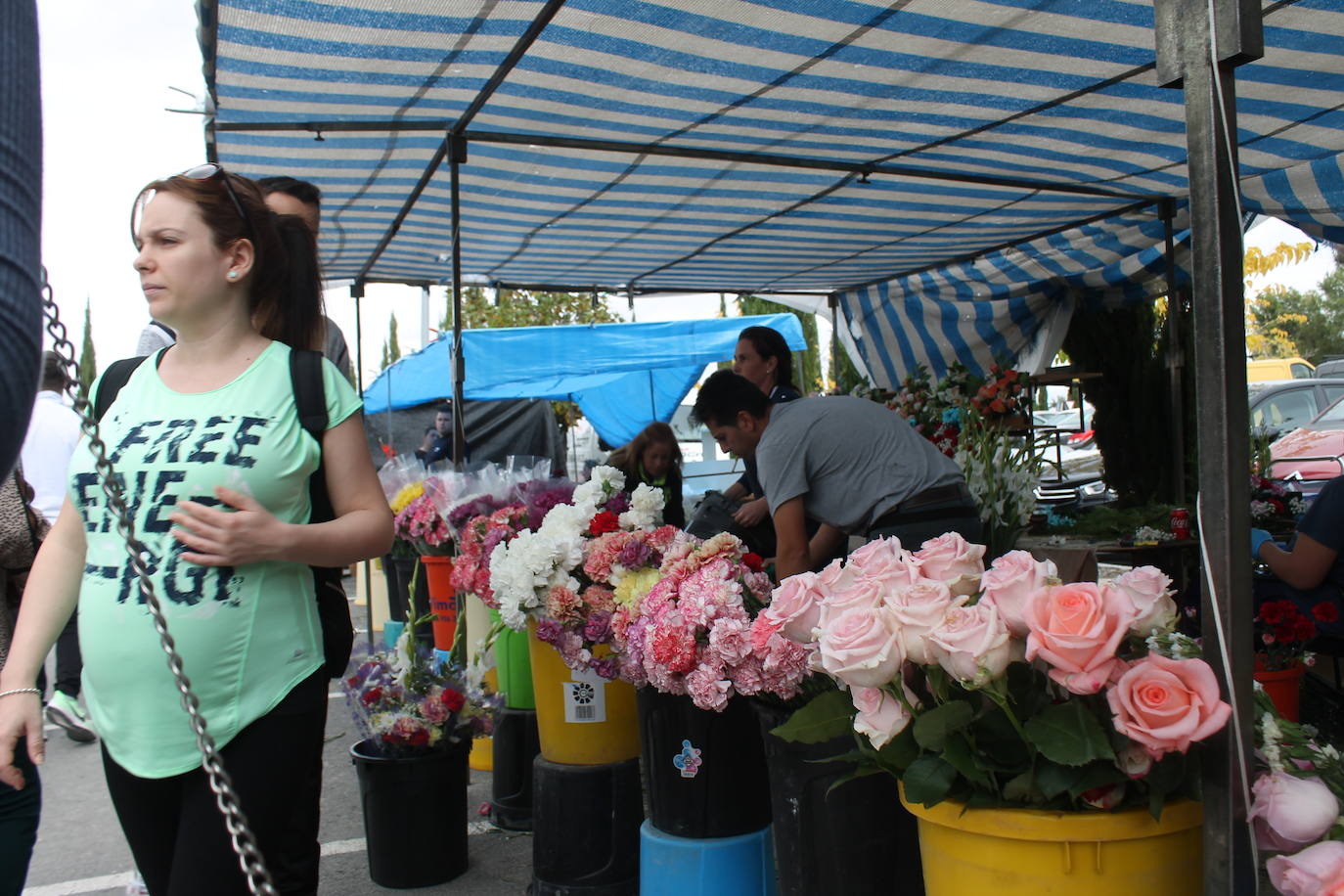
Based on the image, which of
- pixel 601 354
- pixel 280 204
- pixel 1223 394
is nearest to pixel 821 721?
pixel 1223 394

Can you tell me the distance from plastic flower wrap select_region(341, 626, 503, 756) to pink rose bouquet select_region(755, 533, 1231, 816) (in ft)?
7.42

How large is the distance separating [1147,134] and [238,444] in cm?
461

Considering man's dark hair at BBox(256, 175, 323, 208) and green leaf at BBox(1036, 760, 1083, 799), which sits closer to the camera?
green leaf at BBox(1036, 760, 1083, 799)

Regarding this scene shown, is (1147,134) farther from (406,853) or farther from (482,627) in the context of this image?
(406,853)

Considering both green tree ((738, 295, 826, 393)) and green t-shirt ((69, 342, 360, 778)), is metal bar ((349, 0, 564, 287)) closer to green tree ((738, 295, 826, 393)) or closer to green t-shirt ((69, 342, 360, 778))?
green t-shirt ((69, 342, 360, 778))

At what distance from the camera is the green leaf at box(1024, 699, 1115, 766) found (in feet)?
4.83

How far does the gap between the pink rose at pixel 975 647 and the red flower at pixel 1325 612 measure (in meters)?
3.11

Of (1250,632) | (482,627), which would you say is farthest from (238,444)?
(482,627)

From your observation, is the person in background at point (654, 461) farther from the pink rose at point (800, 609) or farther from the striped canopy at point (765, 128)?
the pink rose at point (800, 609)

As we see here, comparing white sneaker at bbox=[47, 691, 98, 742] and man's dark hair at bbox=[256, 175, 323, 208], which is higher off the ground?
man's dark hair at bbox=[256, 175, 323, 208]

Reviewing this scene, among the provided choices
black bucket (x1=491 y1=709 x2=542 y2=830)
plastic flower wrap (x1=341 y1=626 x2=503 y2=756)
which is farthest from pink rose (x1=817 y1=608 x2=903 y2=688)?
black bucket (x1=491 y1=709 x2=542 y2=830)

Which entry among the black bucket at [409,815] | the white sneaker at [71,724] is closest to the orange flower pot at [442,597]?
the black bucket at [409,815]

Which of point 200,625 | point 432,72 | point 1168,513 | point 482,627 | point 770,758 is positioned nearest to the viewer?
point 200,625

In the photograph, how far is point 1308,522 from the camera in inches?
158
